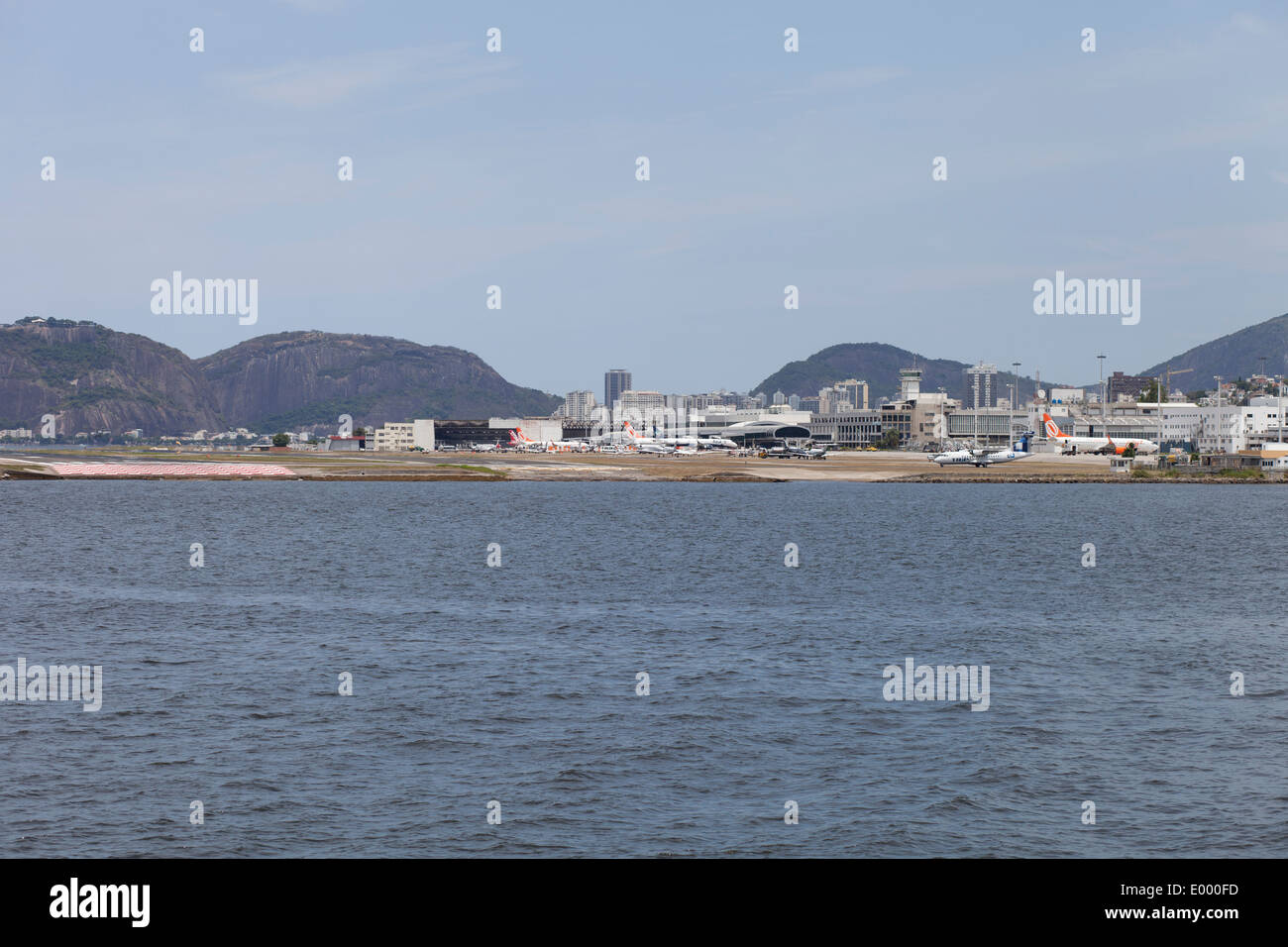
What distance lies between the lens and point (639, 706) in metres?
32.8

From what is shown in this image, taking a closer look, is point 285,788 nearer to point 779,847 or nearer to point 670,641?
point 779,847

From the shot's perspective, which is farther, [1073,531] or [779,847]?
→ [1073,531]

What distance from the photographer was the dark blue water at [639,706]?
907 inches

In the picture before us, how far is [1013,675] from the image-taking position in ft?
126

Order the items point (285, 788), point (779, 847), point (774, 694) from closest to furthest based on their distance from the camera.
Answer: point (779, 847), point (285, 788), point (774, 694)

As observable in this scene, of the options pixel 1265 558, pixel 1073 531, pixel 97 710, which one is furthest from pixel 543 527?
pixel 97 710

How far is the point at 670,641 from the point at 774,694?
9.96m

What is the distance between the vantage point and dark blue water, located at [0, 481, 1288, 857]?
2303cm
